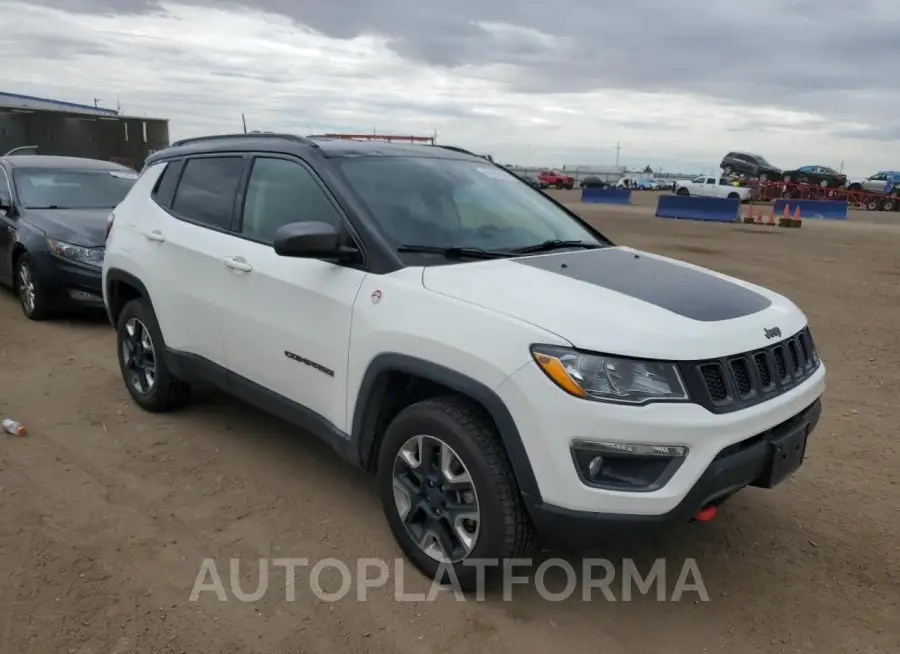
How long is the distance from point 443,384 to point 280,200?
5.17ft

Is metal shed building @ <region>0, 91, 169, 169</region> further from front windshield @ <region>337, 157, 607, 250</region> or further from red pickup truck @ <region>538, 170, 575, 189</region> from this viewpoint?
red pickup truck @ <region>538, 170, 575, 189</region>

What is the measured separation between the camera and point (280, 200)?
12.6 feet

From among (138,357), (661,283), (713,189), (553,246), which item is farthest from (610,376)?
(713,189)

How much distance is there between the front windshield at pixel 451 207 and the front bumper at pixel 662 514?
136 cm

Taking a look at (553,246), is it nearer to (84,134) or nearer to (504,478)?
(504,478)

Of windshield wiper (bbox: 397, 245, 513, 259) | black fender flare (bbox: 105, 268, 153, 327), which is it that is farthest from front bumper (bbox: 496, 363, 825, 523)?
black fender flare (bbox: 105, 268, 153, 327)

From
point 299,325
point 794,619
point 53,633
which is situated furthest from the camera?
point 299,325

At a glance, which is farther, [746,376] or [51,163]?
[51,163]

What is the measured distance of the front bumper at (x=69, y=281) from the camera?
7.31 meters

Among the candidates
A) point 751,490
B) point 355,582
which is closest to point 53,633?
point 355,582

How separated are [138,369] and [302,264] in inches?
86.6

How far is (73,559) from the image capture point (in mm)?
3258

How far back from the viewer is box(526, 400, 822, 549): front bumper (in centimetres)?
259

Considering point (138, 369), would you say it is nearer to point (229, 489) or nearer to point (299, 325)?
point (229, 489)
